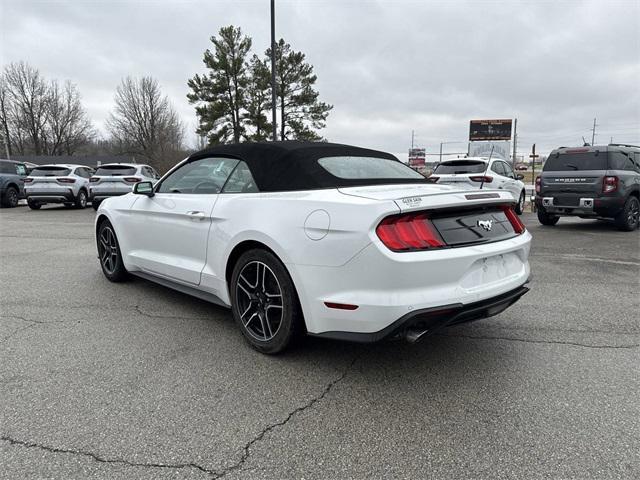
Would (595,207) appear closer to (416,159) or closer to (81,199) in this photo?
(81,199)

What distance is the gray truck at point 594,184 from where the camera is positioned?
9094 mm

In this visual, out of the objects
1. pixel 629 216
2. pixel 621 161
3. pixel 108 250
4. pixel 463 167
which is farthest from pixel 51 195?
pixel 629 216

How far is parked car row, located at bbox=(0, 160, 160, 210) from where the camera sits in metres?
13.9

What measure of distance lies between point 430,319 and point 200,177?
8.08ft

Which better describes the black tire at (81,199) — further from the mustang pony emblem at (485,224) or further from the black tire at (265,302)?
the mustang pony emblem at (485,224)

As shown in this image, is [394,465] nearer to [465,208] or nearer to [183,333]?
[465,208]

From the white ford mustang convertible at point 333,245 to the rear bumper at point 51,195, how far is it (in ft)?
42.6

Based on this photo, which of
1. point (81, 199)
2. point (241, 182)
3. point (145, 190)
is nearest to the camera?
point (241, 182)

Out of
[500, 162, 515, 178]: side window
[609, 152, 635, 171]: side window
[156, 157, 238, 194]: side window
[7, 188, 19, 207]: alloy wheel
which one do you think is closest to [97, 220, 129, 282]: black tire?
[156, 157, 238, 194]: side window

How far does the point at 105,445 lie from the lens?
219cm

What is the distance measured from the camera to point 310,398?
2631 millimetres

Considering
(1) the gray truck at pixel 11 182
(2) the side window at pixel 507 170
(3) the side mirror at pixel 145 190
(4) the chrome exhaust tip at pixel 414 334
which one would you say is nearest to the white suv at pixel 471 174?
(2) the side window at pixel 507 170

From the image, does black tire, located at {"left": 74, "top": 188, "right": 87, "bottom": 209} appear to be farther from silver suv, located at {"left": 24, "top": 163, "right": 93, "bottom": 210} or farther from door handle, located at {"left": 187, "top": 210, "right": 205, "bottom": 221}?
door handle, located at {"left": 187, "top": 210, "right": 205, "bottom": 221}

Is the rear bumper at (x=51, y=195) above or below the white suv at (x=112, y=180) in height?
below
